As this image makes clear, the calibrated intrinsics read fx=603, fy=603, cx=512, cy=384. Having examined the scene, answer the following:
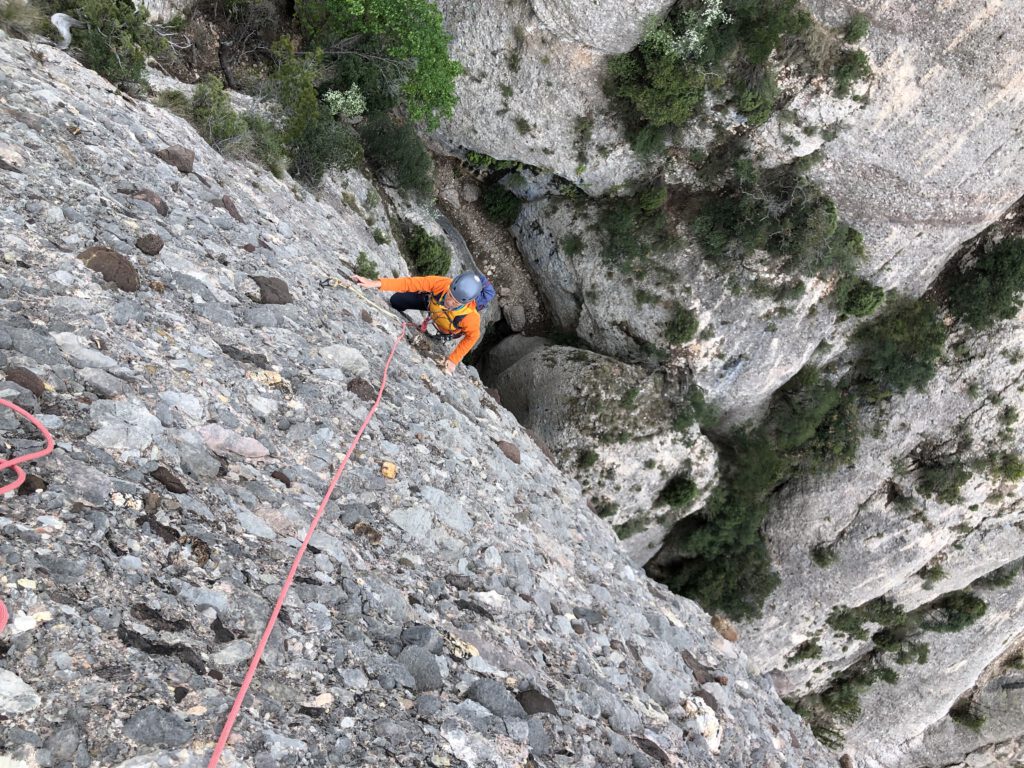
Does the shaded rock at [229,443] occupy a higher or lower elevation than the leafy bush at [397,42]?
lower

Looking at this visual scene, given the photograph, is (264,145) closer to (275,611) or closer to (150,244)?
(150,244)

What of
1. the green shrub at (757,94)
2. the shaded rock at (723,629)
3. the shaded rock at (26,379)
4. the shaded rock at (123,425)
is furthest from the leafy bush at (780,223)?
the shaded rock at (26,379)

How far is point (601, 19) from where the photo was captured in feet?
64.7

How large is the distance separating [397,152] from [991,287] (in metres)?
24.3

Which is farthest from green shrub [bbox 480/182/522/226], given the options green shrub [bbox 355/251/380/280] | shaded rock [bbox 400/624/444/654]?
shaded rock [bbox 400/624/444/654]

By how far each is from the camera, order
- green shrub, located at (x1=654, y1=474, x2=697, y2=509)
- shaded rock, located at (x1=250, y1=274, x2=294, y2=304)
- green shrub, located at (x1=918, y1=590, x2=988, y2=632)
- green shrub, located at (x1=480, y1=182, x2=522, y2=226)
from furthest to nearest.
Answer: green shrub, located at (x1=918, y1=590, x2=988, y2=632) → green shrub, located at (x1=654, y1=474, x2=697, y2=509) → green shrub, located at (x1=480, y1=182, x2=522, y2=226) → shaded rock, located at (x1=250, y1=274, x2=294, y2=304)

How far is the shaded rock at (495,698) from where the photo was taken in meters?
6.91

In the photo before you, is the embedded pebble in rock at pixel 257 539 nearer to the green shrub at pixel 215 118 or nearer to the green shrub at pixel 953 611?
the green shrub at pixel 215 118

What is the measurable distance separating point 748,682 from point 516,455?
22.0ft

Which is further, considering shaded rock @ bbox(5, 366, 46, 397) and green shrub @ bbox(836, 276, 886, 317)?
green shrub @ bbox(836, 276, 886, 317)

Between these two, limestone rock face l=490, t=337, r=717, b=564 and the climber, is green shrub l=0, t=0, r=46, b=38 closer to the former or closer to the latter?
the climber

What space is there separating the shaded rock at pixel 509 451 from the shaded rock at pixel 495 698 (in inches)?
227

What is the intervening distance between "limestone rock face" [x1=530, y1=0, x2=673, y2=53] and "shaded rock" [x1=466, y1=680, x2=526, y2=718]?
66.1ft

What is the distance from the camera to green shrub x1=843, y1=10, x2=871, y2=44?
19.6 metres
